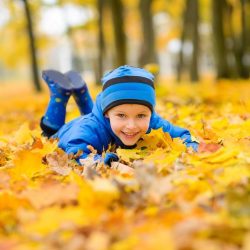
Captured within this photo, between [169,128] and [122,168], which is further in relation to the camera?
[169,128]

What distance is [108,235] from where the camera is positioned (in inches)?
54.3

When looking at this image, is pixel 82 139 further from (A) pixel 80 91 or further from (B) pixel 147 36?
(B) pixel 147 36

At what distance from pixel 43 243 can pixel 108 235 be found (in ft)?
0.64

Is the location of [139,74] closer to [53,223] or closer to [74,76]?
[74,76]

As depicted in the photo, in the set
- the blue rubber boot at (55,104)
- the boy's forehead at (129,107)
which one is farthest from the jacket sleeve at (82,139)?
the blue rubber boot at (55,104)

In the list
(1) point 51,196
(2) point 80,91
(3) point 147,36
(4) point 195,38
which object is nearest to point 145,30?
(3) point 147,36


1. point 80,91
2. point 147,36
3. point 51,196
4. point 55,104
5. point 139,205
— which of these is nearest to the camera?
point 139,205

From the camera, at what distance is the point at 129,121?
2951mm

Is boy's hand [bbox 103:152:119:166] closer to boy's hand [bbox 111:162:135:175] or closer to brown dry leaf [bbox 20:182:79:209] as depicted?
boy's hand [bbox 111:162:135:175]

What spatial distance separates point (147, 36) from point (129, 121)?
26.2 ft

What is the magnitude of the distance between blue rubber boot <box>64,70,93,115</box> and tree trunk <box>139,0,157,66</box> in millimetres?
6050

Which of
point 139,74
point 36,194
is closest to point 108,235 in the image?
point 36,194

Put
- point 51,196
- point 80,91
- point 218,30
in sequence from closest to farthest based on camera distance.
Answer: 1. point 51,196
2. point 80,91
3. point 218,30

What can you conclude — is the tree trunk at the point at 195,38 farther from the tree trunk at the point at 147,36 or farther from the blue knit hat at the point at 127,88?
the blue knit hat at the point at 127,88
